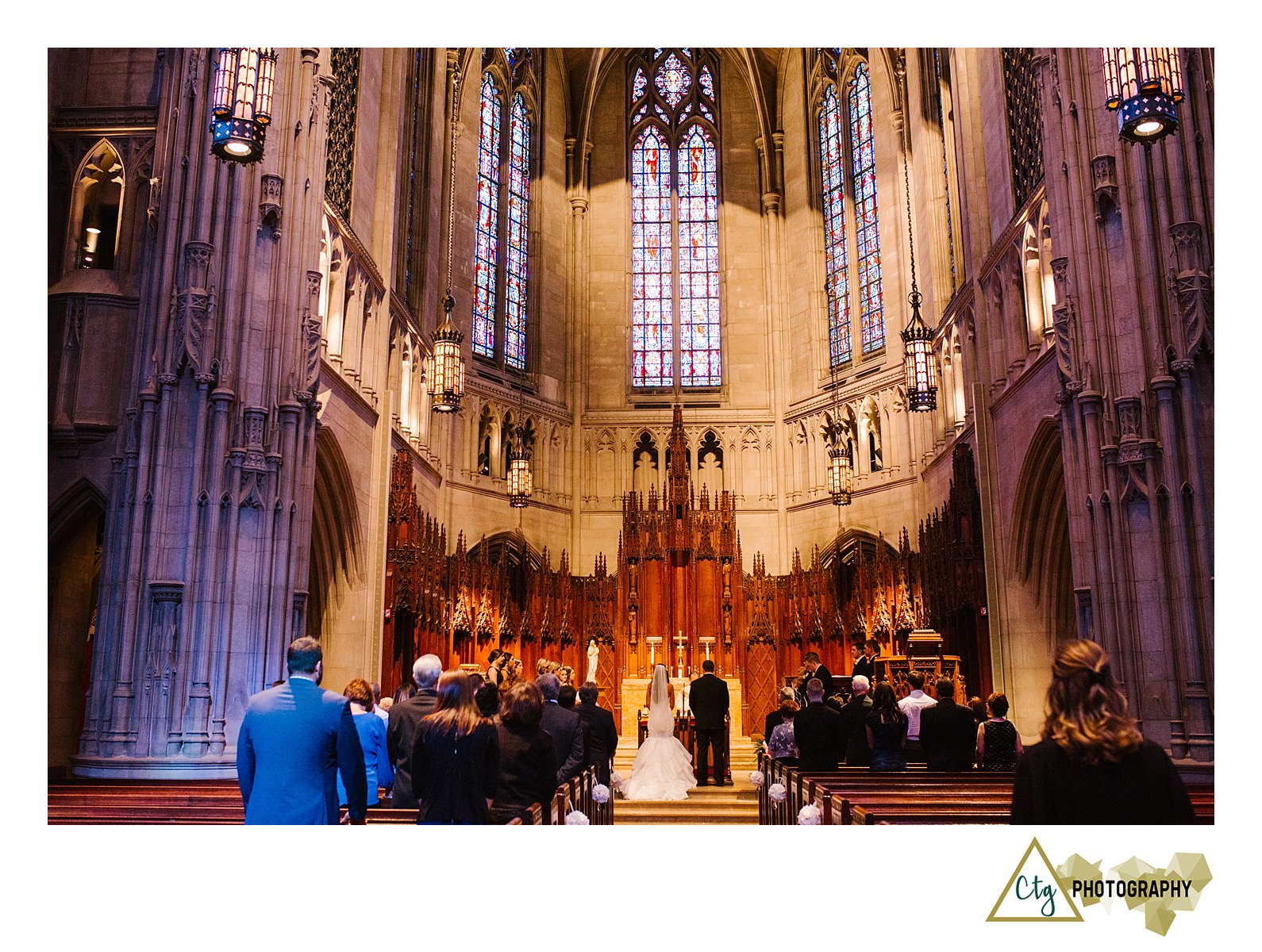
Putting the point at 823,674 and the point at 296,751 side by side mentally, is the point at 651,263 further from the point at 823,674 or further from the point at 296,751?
the point at 296,751

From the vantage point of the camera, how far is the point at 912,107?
20328mm

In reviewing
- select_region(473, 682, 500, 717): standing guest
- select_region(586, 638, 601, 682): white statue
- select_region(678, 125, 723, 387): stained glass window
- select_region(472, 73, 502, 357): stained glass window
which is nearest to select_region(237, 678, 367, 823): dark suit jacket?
select_region(473, 682, 500, 717): standing guest

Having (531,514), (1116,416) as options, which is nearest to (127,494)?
(1116,416)

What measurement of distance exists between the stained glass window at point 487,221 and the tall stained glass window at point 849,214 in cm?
776

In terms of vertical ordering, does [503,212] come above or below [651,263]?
above

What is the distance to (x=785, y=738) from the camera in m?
9.80

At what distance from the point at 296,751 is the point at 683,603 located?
15332 mm

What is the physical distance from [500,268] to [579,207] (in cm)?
338

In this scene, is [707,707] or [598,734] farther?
[707,707]

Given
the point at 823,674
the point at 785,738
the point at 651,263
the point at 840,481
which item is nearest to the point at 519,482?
the point at 840,481

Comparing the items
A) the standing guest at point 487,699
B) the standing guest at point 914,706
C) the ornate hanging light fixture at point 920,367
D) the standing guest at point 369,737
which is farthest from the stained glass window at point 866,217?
the standing guest at point 487,699

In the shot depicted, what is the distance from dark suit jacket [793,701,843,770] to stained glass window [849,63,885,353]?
14435mm

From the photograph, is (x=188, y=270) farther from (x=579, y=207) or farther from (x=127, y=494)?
(x=579, y=207)

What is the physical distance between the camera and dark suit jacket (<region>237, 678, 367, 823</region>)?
4180 mm
